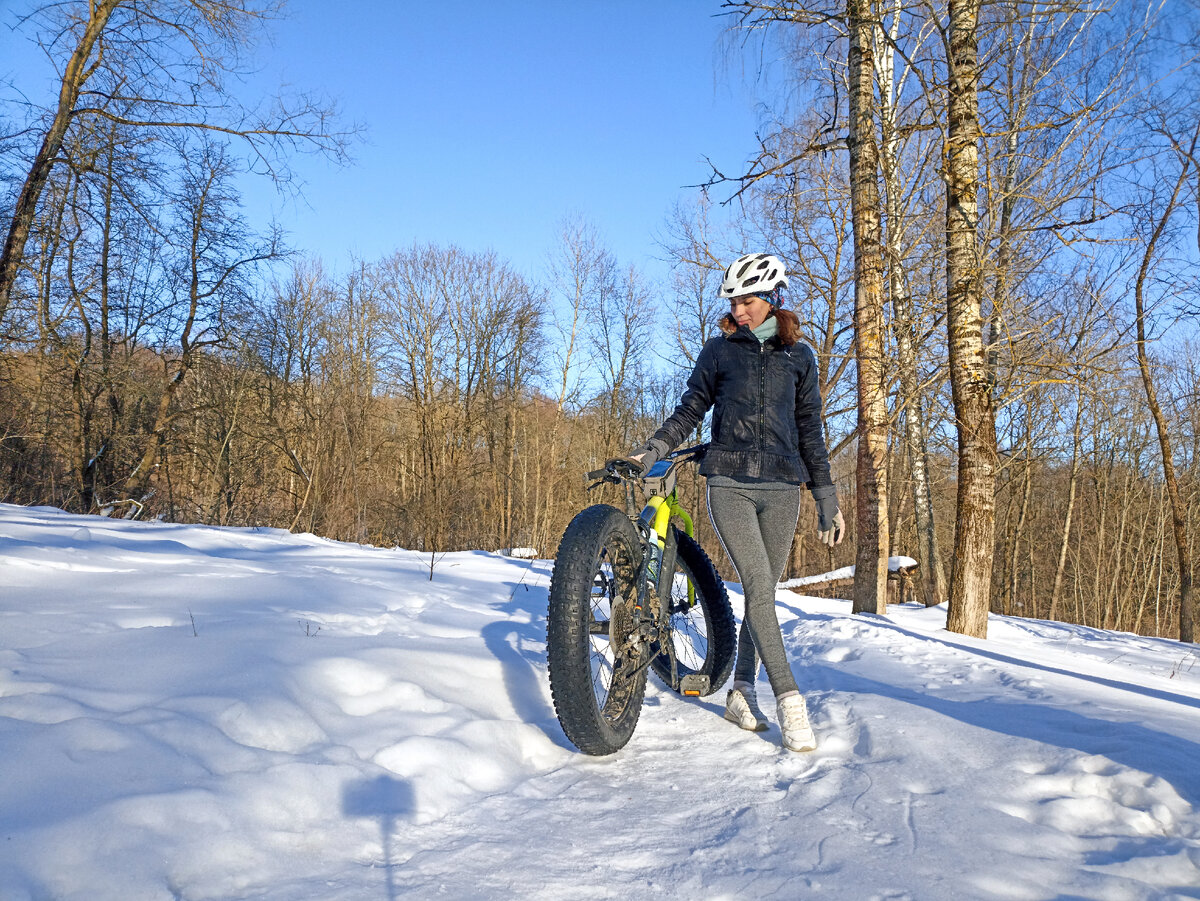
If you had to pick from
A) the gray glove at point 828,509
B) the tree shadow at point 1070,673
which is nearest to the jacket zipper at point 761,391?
the gray glove at point 828,509

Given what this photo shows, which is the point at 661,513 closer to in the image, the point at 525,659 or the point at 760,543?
the point at 760,543

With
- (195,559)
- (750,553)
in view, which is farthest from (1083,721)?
(195,559)

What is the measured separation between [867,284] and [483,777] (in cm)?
701

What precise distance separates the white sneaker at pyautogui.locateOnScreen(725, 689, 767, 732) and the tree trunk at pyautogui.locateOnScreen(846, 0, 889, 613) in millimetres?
5274

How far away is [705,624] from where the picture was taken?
3.57 meters

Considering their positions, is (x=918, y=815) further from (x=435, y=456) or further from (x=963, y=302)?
(x=435, y=456)

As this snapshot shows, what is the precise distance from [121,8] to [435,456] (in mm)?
19965

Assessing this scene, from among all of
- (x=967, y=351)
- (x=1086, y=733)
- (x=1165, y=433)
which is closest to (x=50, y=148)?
(x=967, y=351)

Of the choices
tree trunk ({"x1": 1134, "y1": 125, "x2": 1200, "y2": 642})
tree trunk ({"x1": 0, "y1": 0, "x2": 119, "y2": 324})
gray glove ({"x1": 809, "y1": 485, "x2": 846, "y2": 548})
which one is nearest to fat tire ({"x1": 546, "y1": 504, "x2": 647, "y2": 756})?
gray glove ({"x1": 809, "y1": 485, "x2": 846, "y2": 548})

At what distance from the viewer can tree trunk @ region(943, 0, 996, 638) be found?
604 centimetres

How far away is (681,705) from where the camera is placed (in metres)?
3.30

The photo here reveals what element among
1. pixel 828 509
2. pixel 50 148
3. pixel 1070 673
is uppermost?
pixel 50 148

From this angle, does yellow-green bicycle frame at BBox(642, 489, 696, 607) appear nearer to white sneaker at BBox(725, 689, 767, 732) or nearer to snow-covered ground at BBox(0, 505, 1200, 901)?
white sneaker at BBox(725, 689, 767, 732)

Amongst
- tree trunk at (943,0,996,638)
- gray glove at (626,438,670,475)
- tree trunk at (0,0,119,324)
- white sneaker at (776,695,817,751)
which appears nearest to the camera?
white sneaker at (776,695,817,751)
